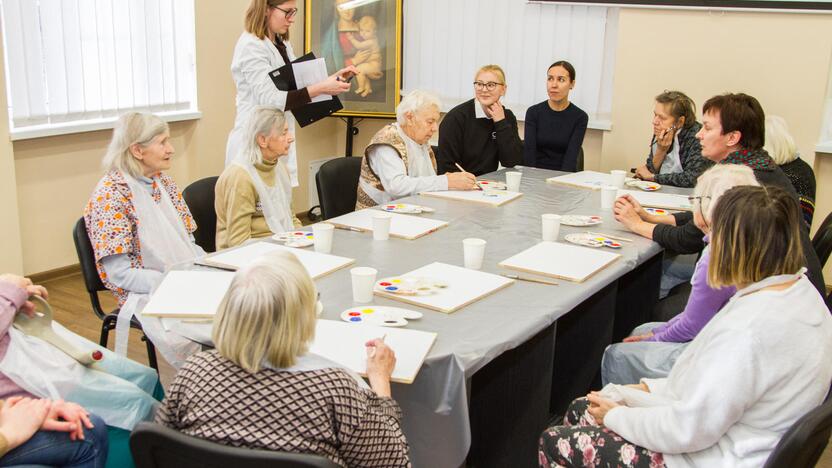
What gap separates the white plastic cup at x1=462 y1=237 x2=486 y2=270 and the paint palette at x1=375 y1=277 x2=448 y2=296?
20cm

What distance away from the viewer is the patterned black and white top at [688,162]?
13.3 feet

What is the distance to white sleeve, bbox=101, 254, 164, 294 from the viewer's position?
2627 mm

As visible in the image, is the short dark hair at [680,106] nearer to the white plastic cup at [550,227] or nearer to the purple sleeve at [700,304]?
the white plastic cup at [550,227]

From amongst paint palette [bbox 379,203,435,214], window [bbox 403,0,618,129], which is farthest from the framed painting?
paint palette [bbox 379,203,435,214]

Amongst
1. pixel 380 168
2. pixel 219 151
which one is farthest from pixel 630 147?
pixel 219 151

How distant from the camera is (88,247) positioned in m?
2.63

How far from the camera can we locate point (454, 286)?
2.27m

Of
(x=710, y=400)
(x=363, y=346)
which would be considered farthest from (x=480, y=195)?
(x=710, y=400)

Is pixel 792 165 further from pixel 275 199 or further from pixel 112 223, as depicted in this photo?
pixel 112 223

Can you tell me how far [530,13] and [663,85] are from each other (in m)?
1.02

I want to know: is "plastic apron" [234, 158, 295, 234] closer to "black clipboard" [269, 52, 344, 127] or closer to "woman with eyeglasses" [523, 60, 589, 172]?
"black clipboard" [269, 52, 344, 127]

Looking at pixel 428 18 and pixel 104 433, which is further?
pixel 428 18

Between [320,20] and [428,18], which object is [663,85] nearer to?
[428,18]

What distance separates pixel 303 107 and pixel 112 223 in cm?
173
